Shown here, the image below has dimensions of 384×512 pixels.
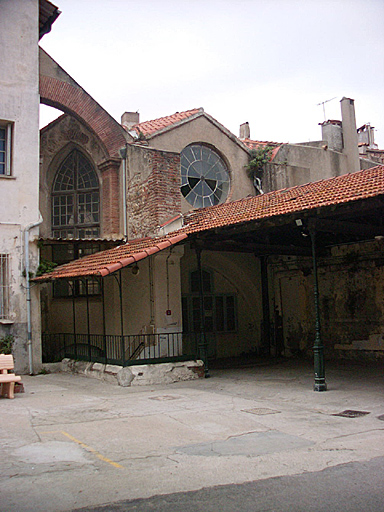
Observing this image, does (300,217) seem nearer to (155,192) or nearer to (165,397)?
(165,397)

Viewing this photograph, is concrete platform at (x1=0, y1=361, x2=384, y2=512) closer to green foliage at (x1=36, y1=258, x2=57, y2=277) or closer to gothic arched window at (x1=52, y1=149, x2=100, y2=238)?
green foliage at (x1=36, y1=258, x2=57, y2=277)

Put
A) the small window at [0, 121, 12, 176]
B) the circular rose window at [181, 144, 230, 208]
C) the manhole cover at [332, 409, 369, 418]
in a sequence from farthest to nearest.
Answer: the circular rose window at [181, 144, 230, 208] < the small window at [0, 121, 12, 176] < the manhole cover at [332, 409, 369, 418]

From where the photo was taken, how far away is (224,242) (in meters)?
13.5

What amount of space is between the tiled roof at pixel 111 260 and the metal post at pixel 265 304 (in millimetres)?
4924

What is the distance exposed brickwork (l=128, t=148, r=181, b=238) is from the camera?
561 inches

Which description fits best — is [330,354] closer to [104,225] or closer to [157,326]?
[157,326]

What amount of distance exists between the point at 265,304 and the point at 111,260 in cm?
696

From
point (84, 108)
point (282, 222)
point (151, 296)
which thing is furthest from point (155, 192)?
point (282, 222)

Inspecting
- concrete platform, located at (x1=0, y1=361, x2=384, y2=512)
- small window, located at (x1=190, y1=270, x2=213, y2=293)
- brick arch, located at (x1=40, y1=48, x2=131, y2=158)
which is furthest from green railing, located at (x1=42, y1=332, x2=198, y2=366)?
brick arch, located at (x1=40, y1=48, x2=131, y2=158)

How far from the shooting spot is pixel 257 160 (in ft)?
62.0

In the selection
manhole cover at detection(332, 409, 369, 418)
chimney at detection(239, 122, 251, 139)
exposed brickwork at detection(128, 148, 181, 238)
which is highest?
chimney at detection(239, 122, 251, 139)

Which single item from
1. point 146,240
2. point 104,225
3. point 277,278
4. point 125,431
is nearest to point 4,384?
point 125,431

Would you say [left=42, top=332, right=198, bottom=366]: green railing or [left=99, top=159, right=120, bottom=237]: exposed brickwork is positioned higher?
[left=99, top=159, right=120, bottom=237]: exposed brickwork

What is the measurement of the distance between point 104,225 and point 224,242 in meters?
4.72
